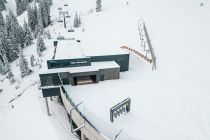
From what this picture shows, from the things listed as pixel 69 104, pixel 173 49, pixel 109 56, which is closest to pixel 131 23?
pixel 173 49

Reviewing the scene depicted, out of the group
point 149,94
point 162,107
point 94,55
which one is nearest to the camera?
point 162,107

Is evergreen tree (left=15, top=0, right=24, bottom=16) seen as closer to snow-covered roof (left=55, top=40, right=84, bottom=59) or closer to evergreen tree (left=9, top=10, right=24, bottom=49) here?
evergreen tree (left=9, top=10, right=24, bottom=49)

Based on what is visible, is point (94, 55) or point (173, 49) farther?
point (173, 49)

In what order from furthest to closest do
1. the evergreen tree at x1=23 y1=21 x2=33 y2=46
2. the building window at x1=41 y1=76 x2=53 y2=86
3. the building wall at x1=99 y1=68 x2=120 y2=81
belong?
the evergreen tree at x1=23 y1=21 x2=33 y2=46 → the building wall at x1=99 y1=68 x2=120 y2=81 → the building window at x1=41 y1=76 x2=53 y2=86

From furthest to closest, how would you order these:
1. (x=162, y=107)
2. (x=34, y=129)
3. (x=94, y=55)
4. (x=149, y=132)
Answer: (x=94, y=55) < (x=34, y=129) < (x=162, y=107) < (x=149, y=132)

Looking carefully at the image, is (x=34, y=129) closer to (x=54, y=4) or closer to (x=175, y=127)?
(x=175, y=127)

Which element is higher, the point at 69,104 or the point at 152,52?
the point at 152,52

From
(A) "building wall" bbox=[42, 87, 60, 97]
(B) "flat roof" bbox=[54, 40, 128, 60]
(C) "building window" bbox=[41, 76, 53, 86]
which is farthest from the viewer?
(B) "flat roof" bbox=[54, 40, 128, 60]

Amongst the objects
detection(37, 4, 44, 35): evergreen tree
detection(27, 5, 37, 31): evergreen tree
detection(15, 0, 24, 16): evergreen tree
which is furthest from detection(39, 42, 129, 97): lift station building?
detection(15, 0, 24, 16): evergreen tree

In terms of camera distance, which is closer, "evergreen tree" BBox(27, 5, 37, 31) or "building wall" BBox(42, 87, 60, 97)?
"building wall" BBox(42, 87, 60, 97)
